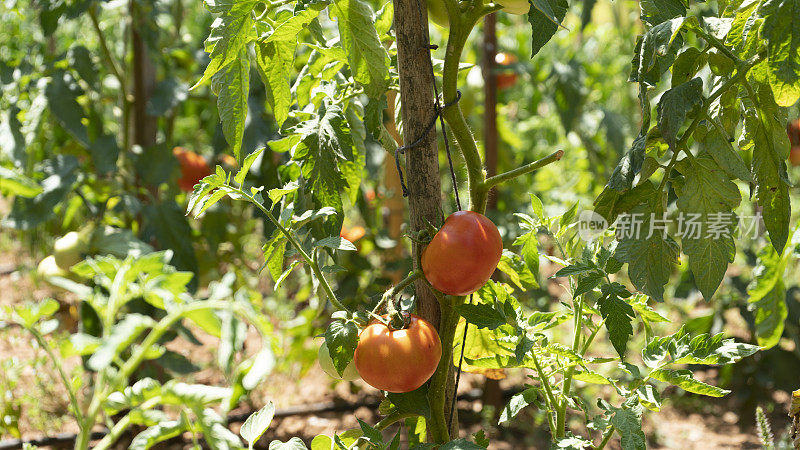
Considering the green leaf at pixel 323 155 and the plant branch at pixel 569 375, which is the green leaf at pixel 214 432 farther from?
the plant branch at pixel 569 375

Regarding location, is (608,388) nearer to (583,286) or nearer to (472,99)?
(472,99)

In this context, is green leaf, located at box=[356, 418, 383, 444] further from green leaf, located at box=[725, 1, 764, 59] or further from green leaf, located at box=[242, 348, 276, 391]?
green leaf, located at box=[725, 1, 764, 59]

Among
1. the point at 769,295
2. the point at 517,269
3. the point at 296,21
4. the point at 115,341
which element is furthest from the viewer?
the point at 769,295

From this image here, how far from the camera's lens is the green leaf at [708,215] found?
0.77 meters

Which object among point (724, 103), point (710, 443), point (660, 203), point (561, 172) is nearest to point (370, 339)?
point (660, 203)

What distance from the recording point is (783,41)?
66 cm

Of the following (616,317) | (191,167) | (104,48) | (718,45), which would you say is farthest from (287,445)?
→ (191,167)

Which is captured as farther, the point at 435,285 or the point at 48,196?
the point at 48,196

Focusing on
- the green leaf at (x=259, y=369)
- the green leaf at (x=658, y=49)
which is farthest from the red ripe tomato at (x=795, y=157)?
the green leaf at (x=259, y=369)

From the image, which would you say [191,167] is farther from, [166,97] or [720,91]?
[720,91]

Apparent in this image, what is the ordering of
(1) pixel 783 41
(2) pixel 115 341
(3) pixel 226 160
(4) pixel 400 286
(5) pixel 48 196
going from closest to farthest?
(2) pixel 115 341
(1) pixel 783 41
(4) pixel 400 286
(5) pixel 48 196
(3) pixel 226 160

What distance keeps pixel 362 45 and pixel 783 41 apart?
1.45ft

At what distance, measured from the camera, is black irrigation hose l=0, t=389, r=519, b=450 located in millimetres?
1749

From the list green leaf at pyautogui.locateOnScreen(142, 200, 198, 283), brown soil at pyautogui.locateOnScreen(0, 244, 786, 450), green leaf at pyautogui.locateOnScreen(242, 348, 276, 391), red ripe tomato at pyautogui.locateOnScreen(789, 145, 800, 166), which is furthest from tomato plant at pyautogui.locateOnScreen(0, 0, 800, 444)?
red ripe tomato at pyautogui.locateOnScreen(789, 145, 800, 166)
